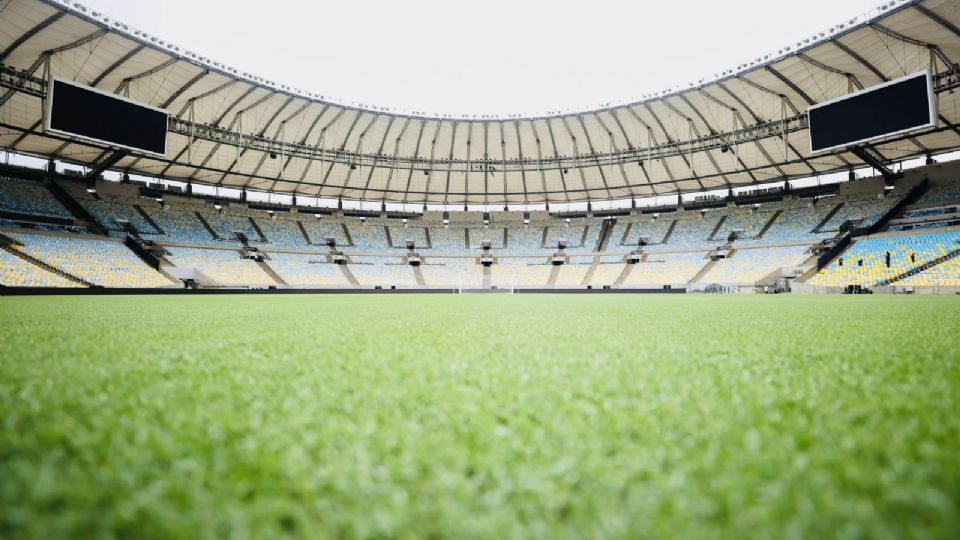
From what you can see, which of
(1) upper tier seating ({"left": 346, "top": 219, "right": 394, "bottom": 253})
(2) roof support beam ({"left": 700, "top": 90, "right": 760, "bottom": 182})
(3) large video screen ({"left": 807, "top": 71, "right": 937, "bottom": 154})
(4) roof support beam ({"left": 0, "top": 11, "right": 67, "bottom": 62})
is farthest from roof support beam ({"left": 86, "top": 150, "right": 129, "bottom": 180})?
(3) large video screen ({"left": 807, "top": 71, "right": 937, "bottom": 154})

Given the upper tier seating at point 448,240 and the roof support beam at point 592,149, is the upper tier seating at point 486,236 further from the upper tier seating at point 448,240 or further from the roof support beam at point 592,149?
the roof support beam at point 592,149

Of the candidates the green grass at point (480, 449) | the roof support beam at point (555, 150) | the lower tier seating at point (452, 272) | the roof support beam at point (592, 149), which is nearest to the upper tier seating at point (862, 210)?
the roof support beam at point (592, 149)

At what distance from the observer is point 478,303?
39.0 feet

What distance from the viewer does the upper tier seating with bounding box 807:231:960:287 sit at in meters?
23.0

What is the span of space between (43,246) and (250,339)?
30.0 m

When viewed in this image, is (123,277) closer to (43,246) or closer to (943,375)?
(43,246)

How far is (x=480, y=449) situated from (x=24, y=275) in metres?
28.8

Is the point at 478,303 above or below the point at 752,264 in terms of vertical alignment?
below

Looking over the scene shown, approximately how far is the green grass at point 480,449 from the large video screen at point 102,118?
21.3 m

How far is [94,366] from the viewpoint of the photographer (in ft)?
6.64

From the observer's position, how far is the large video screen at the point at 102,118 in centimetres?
1653

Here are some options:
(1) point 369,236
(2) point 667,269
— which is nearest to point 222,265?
(1) point 369,236

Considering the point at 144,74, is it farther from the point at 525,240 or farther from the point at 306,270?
the point at 525,240

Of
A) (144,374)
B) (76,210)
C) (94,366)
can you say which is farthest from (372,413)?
(76,210)
